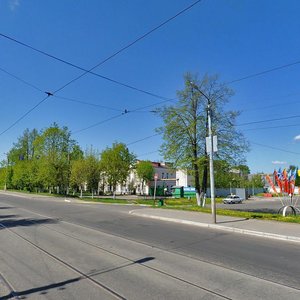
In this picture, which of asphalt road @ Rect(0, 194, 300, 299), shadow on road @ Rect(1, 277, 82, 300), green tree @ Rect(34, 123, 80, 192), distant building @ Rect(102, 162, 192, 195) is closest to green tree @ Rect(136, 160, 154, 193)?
distant building @ Rect(102, 162, 192, 195)

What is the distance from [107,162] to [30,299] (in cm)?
4615

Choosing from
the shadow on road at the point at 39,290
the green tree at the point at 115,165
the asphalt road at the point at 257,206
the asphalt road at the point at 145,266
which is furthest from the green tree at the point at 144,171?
the shadow on road at the point at 39,290

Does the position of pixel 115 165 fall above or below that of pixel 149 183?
above

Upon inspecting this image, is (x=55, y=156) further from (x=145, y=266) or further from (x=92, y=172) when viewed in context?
(x=145, y=266)

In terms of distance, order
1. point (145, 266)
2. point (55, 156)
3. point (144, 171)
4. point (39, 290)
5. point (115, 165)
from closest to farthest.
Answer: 1. point (39, 290)
2. point (145, 266)
3. point (115, 165)
4. point (55, 156)
5. point (144, 171)

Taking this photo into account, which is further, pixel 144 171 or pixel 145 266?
pixel 144 171

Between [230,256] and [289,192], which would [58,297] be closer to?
[230,256]

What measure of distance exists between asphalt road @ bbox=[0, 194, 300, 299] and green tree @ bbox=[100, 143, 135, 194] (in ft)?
127

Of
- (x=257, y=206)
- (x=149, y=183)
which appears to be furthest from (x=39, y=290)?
(x=149, y=183)

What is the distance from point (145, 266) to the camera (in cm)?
766

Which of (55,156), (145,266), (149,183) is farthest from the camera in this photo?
(149,183)

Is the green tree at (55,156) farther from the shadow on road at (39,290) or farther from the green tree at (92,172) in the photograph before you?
the shadow on road at (39,290)

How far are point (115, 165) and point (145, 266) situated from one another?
44.0 m

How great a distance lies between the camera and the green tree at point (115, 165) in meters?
51.3
